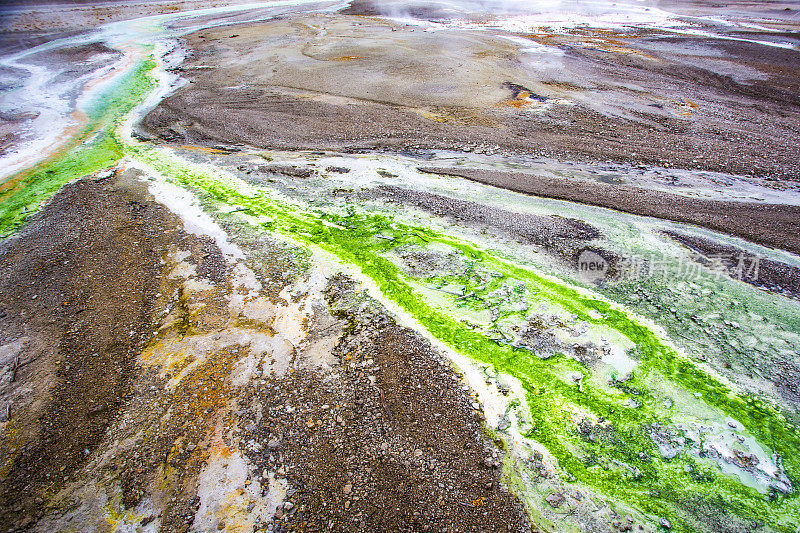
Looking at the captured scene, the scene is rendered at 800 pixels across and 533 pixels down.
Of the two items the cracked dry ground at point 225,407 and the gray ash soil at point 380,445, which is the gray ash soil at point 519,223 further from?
the gray ash soil at point 380,445

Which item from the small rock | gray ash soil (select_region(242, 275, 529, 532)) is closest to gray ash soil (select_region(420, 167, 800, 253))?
gray ash soil (select_region(242, 275, 529, 532))

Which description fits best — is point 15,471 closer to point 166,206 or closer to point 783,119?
point 166,206

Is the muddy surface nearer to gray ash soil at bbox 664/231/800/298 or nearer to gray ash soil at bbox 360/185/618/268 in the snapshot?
gray ash soil at bbox 360/185/618/268

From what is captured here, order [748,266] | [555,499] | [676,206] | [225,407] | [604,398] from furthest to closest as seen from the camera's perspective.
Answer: [676,206]
[748,266]
[604,398]
[225,407]
[555,499]

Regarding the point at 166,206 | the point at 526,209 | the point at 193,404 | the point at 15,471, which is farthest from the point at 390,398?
the point at 166,206

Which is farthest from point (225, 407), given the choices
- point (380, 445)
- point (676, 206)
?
point (676, 206)

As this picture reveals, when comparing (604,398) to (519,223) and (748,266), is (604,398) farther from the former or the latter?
(748,266)

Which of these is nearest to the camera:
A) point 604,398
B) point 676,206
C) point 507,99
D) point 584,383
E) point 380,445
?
point 380,445
